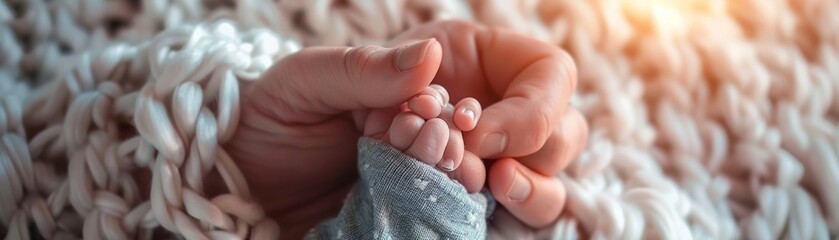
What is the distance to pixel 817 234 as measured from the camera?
81cm

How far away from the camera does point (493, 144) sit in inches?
25.8

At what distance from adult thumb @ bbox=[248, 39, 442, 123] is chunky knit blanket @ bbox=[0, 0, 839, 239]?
0.04m

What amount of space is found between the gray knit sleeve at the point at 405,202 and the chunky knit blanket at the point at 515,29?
11 cm

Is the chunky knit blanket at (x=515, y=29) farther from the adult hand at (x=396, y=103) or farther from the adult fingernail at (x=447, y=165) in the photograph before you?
the adult fingernail at (x=447, y=165)

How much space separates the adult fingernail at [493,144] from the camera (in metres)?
0.65

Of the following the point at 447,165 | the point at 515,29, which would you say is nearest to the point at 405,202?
the point at 447,165

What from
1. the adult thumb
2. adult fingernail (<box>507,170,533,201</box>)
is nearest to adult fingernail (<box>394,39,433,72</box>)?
the adult thumb

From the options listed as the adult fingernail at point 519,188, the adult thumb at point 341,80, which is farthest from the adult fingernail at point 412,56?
the adult fingernail at point 519,188

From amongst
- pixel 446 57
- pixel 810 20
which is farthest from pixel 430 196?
pixel 810 20

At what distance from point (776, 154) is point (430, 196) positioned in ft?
1.47

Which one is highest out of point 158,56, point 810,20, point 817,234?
point 158,56

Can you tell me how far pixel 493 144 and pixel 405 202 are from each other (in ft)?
0.31

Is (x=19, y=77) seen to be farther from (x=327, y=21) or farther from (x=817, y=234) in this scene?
(x=817, y=234)

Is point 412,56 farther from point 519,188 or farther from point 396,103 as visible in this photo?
point 519,188
